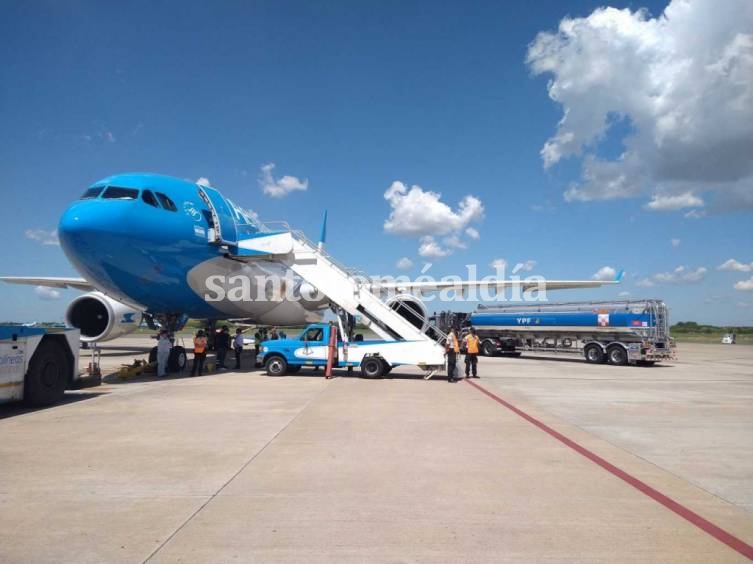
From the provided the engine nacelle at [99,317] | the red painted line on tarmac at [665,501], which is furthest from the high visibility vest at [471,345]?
the engine nacelle at [99,317]

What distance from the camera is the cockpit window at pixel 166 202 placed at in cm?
1245

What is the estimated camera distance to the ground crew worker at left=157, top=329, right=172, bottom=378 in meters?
14.7

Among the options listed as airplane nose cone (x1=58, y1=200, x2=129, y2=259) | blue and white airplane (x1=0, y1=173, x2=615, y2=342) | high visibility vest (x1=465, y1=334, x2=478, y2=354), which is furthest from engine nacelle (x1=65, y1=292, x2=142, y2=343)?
high visibility vest (x1=465, y1=334, x2=478, y2=354)

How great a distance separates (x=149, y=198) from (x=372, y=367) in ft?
23.8

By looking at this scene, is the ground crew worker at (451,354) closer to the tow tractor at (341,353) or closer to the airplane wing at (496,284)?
the tow tractor at (341,353)

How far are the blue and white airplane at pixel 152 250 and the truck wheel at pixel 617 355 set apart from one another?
14077 mm

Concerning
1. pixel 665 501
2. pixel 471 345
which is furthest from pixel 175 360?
pixel 665 501

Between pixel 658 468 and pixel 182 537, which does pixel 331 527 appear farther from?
pixel 658 468

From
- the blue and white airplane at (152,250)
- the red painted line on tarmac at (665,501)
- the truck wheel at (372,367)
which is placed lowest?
the red painted line on tarmac at (665,501)

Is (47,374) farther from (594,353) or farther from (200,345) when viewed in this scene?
(594,353)

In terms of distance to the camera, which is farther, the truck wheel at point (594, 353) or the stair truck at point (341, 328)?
the truck wheel at point (594, 353)

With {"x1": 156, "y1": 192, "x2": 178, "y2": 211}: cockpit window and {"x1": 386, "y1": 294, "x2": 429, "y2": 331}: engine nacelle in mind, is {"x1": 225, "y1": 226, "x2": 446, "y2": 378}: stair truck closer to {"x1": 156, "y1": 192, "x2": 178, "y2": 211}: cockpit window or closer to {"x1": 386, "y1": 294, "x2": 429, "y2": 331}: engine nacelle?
{"x1": 386, "y1": 294, "x2": 429, "y2": 331}: engine nacelle

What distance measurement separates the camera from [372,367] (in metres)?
14.4

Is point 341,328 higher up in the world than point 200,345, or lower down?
higher up
